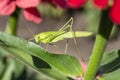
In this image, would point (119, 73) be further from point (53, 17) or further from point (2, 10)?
point (53, 17)

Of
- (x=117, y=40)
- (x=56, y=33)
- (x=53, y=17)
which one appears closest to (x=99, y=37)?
(x=56, y=33)

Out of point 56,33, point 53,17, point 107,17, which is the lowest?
point 107,17

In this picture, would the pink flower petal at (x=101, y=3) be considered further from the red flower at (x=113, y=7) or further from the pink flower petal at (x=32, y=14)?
the pink flower petal at (x=32, y=14)

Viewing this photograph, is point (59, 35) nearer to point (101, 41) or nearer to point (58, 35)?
point (58, 35)

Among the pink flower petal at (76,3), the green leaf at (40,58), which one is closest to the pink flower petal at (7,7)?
the green leaf at (40,58)

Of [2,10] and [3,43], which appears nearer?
[3,43]

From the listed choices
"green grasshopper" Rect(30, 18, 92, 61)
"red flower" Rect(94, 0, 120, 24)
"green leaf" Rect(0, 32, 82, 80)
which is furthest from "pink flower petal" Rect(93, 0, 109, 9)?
"green grasshopper" Rect(30, 18, 92, 61)

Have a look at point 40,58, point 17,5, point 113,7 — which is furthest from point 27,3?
point 113,7
